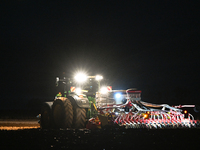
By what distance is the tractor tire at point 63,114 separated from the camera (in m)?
11.9

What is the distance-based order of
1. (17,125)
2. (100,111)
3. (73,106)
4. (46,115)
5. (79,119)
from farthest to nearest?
(17,125)
(46,115)
(100,111)
(73,106)
(79,119)

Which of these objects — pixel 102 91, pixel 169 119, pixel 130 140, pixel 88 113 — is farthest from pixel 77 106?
pixel 169 119

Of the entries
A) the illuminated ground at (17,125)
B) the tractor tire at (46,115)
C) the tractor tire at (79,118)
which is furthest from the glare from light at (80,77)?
the illuminated ground at (17,125)

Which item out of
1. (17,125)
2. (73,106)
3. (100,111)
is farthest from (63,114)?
(17,125)

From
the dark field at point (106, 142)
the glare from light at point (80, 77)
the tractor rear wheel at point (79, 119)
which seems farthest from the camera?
the glare from light at point (80, 77)

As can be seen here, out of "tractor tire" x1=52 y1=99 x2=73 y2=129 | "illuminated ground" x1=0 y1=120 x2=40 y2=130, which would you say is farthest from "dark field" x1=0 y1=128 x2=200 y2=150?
"illuminated ground" x1=0 y1=120 x2=40 y2=130

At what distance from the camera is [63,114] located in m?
12.1

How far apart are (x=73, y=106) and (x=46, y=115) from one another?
8.39 feet

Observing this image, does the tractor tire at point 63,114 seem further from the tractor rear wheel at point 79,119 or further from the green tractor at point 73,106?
the tractor rear wheel at point 79,119

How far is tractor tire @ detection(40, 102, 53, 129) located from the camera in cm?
1375

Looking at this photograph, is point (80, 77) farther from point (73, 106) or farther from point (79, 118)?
point (79, 118)

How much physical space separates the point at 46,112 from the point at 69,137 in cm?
547

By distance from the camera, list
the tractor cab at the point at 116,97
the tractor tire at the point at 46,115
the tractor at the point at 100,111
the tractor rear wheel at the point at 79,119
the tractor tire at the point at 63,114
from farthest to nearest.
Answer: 1. the tractor cab at the point at 116,97
2. the tractor tire at the point at 46,115
3. the tractor at the point at 100,111
4. the tractor rear wheel at the point at 79,119
5. the tractor tire at the point at 63,114

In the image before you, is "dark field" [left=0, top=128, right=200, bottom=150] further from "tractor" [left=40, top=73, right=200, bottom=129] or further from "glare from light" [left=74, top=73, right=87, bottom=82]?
"glare from light" [left=74, top=73, right=87, bottom=82]
